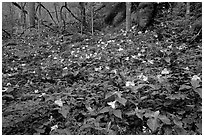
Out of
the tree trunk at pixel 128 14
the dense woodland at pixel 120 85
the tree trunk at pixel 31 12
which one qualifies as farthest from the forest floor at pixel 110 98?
the tree trunk at pixel 31 12

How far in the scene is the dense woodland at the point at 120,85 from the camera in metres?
2.80

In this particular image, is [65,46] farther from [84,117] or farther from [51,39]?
[84,117]

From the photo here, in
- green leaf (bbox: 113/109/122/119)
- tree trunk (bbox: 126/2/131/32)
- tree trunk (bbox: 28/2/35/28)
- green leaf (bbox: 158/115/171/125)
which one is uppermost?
tree trunk (bbox: 28/2/35/28)

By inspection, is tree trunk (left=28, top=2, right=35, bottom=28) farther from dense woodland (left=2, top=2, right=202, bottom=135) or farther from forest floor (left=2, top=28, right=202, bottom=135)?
forest floor (left=2, top=28, right=202, bottom=135)

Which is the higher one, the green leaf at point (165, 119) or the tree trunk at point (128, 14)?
the tree trunk at point (128, 14)

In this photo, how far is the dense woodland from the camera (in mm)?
2796

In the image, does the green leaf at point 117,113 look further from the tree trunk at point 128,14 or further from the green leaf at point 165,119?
the tree trunk at point 128,14

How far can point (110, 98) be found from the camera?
328 centimetres

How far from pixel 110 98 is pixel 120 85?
2.08ft

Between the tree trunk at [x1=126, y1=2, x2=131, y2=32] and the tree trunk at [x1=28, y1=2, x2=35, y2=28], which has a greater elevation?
the tree trunk at [x1=28, y1=2, x2=35, y2=28]

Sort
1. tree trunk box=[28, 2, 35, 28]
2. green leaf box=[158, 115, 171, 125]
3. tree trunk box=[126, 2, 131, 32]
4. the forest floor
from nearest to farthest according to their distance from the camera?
green leaf box=[158, 115, 171, 125], the forest floor, tree trunk box=[126, 2, 131, 32], tree trunk box=[28, 2, 35, 28]

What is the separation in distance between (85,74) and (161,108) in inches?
87.2

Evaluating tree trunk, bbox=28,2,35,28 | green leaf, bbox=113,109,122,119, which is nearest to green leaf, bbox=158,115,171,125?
green leaf, bbox=113,109,122,119

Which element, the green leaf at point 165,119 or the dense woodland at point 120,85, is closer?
the green leaf at point 165,119
